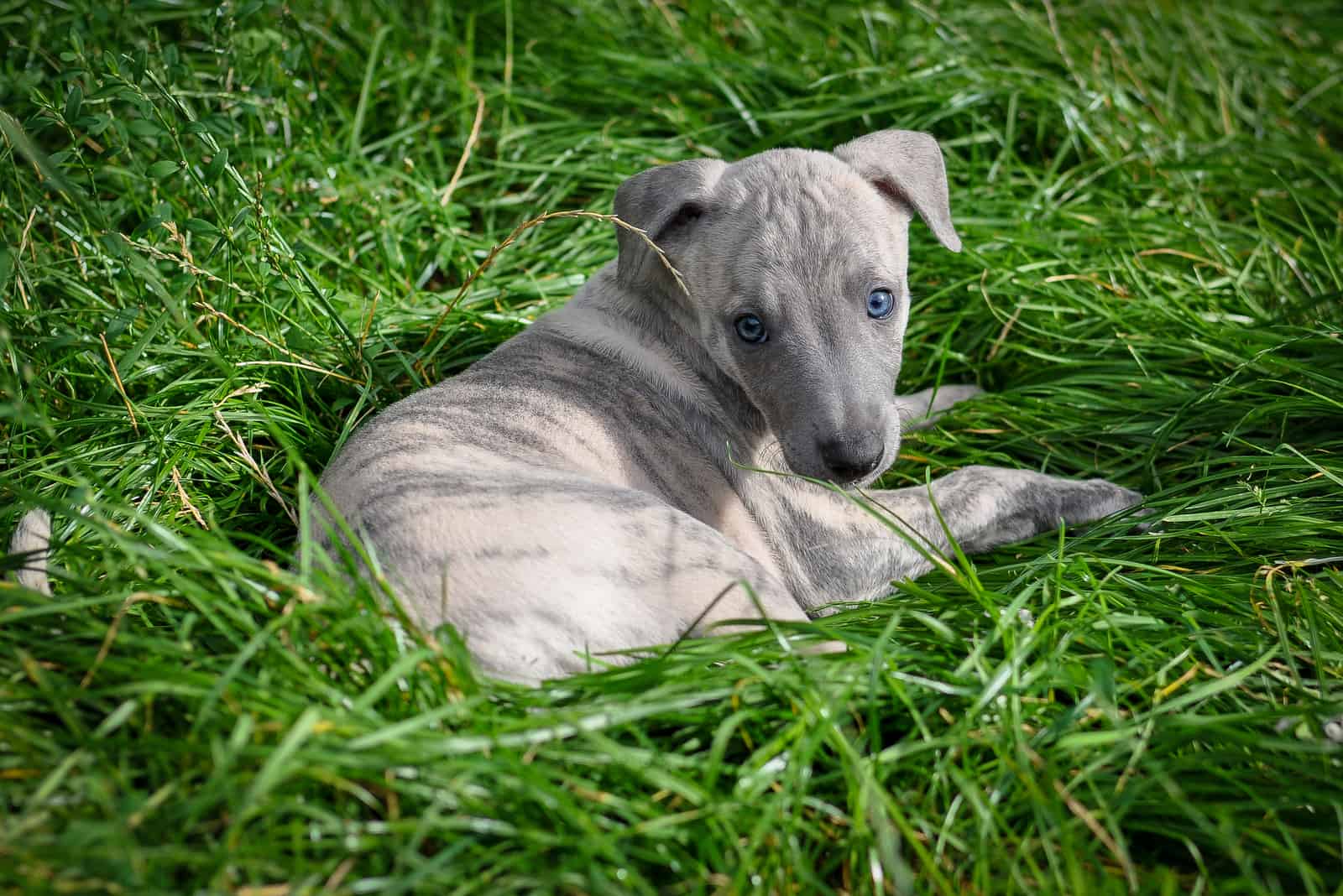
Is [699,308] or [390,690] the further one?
[699,308]

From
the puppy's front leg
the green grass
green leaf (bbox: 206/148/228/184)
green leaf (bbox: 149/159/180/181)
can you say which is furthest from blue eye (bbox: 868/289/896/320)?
green leaf (bbox: 149/159/180/181)

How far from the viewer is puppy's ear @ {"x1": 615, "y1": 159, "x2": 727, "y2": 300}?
3668 mm

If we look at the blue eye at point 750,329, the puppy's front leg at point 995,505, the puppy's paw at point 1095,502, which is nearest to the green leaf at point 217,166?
the blue eye at point 750,329

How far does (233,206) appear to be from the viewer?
462 centimetres

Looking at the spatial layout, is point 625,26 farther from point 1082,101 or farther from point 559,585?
point 559,585

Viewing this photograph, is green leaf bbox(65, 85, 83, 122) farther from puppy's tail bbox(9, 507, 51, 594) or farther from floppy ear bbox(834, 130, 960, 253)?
floppy ear bbox(834, 130, 960, 253)

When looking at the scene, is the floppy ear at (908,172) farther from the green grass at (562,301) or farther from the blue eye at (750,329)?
the green grass at (562,301)

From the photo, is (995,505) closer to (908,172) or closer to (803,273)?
(803,273)

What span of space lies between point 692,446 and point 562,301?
1547mm

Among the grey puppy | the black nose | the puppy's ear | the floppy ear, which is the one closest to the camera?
the grey puppy

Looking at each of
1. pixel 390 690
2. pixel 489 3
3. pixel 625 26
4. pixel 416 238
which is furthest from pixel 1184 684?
pixel 489 3

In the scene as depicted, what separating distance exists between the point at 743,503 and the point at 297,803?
1.87 meters

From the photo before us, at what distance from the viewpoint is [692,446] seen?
365 cm

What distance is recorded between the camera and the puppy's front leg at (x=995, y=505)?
375cm
